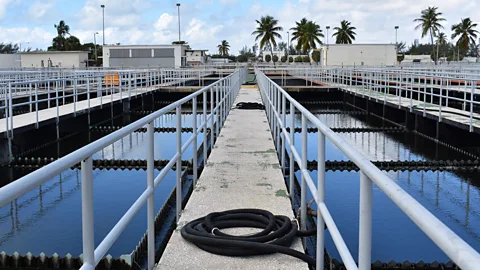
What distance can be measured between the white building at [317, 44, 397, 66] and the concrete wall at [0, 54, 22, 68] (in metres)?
33.6

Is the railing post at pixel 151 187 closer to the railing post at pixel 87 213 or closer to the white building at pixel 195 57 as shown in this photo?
the railing post at pixel 87 213

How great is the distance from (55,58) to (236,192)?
184 ft

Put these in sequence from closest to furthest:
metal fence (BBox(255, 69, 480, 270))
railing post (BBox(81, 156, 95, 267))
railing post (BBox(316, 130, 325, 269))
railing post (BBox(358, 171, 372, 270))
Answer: metal fence (BBox(255, 69, 480, 270)) < railing post (BBox(358, 171, 372, 270)) < railing post (BBox(81, 156, 95, 267)) < railing post (BBox(316, 130, 325, 269))

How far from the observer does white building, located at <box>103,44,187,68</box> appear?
209ft

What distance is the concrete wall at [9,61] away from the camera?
58.1 meters

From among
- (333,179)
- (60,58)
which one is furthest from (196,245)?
(60,58)

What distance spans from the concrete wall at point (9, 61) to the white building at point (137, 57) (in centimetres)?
930

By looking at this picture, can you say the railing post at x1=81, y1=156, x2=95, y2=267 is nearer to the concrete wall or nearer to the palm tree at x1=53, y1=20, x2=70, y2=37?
the concrete wall

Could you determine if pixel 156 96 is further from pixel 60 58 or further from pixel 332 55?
pixel 332 55

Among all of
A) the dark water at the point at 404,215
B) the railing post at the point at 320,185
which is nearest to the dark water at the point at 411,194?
the dark water at the point at 404,215

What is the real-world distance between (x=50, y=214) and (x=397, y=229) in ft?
15.2

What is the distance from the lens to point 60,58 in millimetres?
58625

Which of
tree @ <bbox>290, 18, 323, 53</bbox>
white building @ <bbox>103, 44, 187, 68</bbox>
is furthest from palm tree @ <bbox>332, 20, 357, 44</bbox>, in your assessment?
white building @ <bbox>103, 44, 187, 68</bbox>

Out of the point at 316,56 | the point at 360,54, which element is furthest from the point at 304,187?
the point at 316,56
